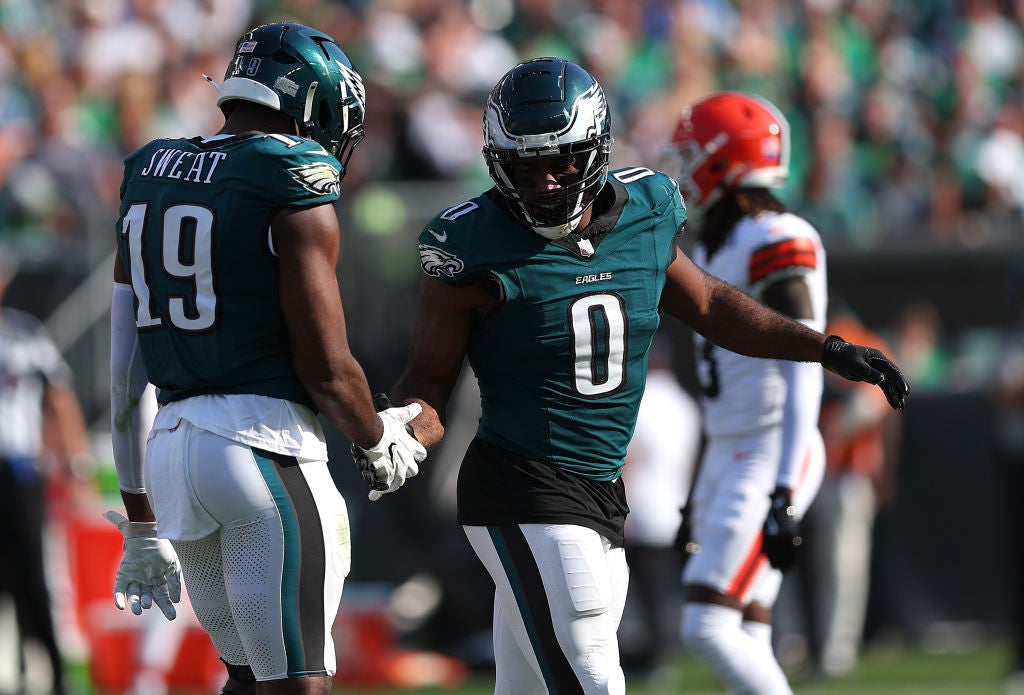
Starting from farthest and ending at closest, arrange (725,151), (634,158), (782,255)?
(634,158) < (725,151) < (782,255)

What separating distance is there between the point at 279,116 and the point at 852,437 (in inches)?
254

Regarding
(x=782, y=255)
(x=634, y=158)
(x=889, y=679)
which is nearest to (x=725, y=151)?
(x=782, y=255)

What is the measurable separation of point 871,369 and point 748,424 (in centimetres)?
95

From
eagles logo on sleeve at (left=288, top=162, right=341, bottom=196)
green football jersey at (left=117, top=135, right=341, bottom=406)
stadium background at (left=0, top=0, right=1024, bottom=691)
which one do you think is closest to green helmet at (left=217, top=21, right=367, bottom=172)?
green football jersey at (left=117, top=135, right=341, bottom=406)

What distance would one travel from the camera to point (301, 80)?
4.14m

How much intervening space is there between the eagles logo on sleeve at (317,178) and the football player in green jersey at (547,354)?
1.11 ft

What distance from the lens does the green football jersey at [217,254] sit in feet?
12.9

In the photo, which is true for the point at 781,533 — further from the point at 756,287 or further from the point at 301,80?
the point at 301,80

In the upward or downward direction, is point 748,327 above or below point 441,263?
below

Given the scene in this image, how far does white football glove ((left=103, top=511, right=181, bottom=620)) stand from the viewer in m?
4.34

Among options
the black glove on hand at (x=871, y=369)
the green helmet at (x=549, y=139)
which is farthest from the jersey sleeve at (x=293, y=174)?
the black glove on hand at (x=871, y=369)

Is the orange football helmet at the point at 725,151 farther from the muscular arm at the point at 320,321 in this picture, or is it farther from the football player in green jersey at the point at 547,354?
the muscular arm at the point at 320,321

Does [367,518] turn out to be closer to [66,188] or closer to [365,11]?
[66,188]

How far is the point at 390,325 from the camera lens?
10.4 meters
